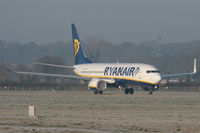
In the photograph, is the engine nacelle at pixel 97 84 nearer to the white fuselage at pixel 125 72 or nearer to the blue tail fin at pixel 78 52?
the white fuselage at pixel 125 72

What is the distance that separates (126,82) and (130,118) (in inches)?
1528

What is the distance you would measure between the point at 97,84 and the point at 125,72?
167 inches

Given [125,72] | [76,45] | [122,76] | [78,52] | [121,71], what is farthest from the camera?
[76,45]

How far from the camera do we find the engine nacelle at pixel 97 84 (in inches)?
2810

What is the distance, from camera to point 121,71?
2832 inches

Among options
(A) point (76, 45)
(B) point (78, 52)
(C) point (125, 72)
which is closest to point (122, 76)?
(C) point (125, 72)

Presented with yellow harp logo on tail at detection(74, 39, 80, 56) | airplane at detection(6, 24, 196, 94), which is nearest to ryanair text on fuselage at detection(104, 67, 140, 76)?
airplane at detection(6, 24, 196, 94)

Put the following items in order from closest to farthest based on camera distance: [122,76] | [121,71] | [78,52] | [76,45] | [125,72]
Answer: [125,72]
[122,76]
[121,71]
[78,52]
[76,45]

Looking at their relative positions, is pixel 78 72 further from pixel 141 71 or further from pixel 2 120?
pixel 2 120

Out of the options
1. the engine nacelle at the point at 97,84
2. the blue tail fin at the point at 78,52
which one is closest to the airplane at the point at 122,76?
the engine nacelle at the point at 97,84

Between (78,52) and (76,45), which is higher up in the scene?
(76,45)

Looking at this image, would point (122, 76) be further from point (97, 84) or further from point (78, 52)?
point (78, 52)

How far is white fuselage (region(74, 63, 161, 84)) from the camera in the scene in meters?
69.6

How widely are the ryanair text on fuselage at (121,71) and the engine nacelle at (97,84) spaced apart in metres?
2.03
